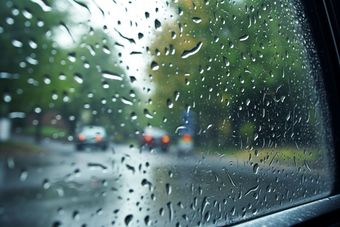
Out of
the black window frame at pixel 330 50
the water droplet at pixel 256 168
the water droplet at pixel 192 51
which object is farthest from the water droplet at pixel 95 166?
the black window frame at pixel 330 50

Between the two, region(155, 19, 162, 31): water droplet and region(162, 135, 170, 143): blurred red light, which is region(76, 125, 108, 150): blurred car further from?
region(155, 19, 162, 31): water droplet

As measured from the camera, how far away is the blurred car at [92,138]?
0.98 metres

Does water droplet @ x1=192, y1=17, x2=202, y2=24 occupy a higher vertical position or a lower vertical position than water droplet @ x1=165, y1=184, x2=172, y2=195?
higher

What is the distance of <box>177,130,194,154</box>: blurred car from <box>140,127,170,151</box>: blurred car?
8cm

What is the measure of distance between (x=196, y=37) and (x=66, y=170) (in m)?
0.98

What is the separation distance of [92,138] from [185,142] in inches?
20.3

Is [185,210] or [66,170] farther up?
[66,170]

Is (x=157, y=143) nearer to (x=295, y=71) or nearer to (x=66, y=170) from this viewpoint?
(x=66, y=170)

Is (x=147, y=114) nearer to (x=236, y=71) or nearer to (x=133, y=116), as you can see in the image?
(x=133, y=116)

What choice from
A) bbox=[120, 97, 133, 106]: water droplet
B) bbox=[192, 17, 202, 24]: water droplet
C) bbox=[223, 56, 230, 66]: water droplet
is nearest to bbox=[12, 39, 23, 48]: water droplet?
bbox=[120, 97, 133, 106]: water droplet

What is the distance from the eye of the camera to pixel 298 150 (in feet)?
6.78

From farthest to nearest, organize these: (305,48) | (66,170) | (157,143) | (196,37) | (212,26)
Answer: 1. (305,48)
2. (212,26)
3. (196,37)
4. (157,143)
5. (66,170)

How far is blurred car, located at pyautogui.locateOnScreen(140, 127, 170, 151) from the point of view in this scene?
3.88ft

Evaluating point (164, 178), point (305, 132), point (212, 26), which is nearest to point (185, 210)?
point (164, 178)
